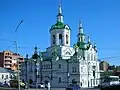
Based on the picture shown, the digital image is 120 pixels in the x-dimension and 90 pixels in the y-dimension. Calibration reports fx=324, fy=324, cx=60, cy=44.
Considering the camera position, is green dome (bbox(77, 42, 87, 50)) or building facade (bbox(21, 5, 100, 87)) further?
green dome (bbox(77, 42, 87, 50))

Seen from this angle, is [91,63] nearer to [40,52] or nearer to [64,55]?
[64,55]

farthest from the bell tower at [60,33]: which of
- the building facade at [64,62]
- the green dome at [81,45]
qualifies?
the green dome at [81,45]

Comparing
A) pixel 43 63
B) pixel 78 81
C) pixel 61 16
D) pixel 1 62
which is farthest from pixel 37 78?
pixel 1 62

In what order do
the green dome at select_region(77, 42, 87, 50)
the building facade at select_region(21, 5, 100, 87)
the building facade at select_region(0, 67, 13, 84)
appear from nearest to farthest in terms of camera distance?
the building facade at select_region(21, 5, 100, 87)
the green dome at select_region(77, 42, 87, 50)
the building facade at select_region(0, 67, 13, 84)

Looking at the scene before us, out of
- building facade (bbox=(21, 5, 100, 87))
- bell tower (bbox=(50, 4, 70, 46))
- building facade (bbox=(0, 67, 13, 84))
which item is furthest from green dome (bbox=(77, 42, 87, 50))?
building facade (bbox=(0, 67, 13, 84))

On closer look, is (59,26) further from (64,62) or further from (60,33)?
(64,62)

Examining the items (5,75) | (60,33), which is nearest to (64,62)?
(60,33)

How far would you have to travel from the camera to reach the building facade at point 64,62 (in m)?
86.3

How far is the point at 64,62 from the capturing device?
8738 cm

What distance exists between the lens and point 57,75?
8738cm

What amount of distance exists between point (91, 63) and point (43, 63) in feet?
44.7

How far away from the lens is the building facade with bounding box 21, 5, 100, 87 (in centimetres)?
8631

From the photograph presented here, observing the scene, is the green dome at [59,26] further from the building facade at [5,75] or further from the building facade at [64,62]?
the building facade at [5,75]

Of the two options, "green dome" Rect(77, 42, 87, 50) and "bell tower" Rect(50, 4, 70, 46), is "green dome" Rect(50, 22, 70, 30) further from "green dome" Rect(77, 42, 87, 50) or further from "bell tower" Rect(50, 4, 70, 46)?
"green dome" Rect(77, 42, 87, 50)
